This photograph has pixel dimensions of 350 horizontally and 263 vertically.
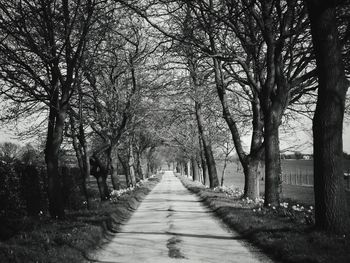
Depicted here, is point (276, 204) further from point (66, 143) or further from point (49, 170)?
point (66, 143)

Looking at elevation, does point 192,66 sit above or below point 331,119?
above

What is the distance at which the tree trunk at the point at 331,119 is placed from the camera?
798cm

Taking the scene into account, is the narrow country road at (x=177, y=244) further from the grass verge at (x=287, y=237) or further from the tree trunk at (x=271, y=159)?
the tree trunk at (x=271, y=159)

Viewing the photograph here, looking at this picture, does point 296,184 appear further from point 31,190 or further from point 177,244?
point 177,244

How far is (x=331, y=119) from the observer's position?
7.97m

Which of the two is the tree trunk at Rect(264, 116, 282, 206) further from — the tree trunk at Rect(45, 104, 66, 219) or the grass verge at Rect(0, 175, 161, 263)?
the tree trunk at Rect(45, 104, 66, 219)

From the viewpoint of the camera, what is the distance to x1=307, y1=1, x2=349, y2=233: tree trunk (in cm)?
798

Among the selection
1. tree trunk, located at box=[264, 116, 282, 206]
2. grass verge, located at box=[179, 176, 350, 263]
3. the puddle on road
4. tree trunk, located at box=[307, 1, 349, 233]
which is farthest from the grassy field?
tree trunk, located at box=[307, 1, 349, 233]

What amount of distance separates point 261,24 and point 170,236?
7.16 metres

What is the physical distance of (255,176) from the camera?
1792 cm

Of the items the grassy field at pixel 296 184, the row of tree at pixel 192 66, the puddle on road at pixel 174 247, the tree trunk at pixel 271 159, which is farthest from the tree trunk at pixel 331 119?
the grassy field at pixel 296 184

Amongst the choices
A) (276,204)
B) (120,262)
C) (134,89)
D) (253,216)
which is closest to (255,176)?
(276,204)

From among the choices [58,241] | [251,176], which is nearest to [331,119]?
[58,241]

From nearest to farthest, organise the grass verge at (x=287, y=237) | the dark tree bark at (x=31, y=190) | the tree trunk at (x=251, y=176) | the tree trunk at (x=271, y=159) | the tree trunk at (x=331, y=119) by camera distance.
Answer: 1. the grass verge at (x=287, y=237)
2. the tree trunk at (x=331, y=119)
3. the tree trunk at (x=271, y=159)
4. the dark tree bark at (x=31, y=190)
5. the tree trunk at (x=251, y=176)
